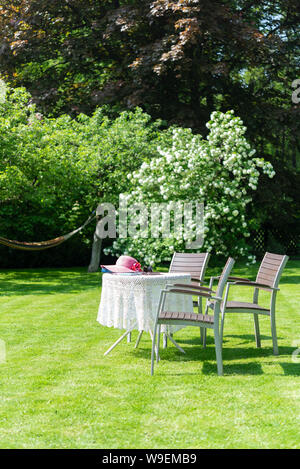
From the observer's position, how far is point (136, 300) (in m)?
5.74

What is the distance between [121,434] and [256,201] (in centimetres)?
1306

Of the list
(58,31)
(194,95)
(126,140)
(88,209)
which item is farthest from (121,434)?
(58,31)

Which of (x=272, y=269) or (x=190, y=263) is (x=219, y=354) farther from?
(x=190, y=263)

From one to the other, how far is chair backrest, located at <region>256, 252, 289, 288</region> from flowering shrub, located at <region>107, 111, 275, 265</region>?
5.60 metres

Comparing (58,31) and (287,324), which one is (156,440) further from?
(58,31)

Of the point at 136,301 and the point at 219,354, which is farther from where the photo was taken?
the point at 136,301

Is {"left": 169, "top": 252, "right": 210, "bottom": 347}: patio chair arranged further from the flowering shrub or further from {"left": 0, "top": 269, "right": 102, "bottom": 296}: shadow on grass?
the flowering shrub

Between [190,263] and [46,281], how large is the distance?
22.2ft

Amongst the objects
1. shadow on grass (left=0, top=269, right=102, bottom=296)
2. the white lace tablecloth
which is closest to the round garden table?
the white lace tablecloth

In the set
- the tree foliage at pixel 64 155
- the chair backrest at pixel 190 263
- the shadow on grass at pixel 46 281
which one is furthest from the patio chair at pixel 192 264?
the tree foliage at pixel 64 155

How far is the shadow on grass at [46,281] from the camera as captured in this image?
37.5 feet

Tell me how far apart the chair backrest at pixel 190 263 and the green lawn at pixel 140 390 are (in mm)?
787

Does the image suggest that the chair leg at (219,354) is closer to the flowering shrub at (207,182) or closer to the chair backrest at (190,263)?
the chair backrest at (190,263)

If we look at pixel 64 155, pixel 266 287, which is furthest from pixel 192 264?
pixel 64 155
